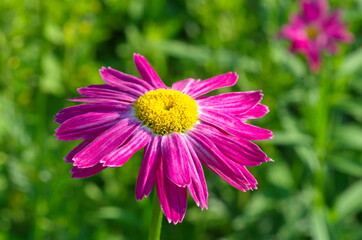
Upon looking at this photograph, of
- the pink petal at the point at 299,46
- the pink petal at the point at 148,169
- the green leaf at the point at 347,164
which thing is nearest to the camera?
the pink petal at the point at 148,169

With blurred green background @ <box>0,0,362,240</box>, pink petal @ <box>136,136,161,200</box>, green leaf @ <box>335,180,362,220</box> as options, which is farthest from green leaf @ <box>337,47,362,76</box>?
pink petal @ <box>136,136,161,200</box>

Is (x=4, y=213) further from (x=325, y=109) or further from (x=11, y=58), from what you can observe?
(x=325, y=109)

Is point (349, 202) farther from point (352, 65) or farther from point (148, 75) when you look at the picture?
point (148, 75)

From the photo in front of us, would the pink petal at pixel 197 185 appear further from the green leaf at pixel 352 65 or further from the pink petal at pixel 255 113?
the green leaf at pixel 352 65

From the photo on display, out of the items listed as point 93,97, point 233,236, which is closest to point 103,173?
point 233,236

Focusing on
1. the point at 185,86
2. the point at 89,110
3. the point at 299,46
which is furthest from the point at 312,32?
the point at 89,110

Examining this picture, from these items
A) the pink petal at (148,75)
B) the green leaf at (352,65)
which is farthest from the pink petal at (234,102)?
the green leaf at (352,65)
